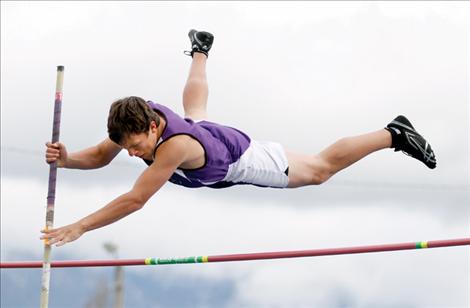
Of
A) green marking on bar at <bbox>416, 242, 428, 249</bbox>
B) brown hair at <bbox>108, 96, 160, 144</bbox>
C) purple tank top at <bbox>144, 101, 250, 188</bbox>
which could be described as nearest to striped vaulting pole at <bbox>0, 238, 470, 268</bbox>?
green marking on bar at <bbox>416, 242, 428, 249</bbox>

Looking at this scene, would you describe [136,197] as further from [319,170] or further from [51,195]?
[319,170]

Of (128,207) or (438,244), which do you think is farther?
(438,244)

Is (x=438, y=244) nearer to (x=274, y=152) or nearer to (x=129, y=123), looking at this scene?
(x=274, y=152)

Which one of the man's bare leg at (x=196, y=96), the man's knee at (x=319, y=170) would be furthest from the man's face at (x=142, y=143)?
the man's knee at (x=319, y=170)

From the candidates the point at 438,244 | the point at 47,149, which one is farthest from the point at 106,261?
the point at 438,244

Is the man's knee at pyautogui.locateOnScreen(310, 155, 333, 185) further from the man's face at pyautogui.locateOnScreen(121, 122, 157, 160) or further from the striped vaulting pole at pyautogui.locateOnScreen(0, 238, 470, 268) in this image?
the man's face at pyautogui.locateOnScreen(121, 122, 157, 160)

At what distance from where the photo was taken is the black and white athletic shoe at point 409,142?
616 centimetres

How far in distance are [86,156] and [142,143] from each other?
3.24ft

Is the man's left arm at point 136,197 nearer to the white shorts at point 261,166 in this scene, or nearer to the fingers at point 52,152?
the white shorts at point 261,166

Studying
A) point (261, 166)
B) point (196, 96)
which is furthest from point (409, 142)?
point (196, 96)

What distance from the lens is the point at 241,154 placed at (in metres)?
5.82

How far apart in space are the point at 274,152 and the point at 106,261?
2.14 meters

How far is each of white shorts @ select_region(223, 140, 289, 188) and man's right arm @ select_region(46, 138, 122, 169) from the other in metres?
0.80

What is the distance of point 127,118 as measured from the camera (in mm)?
5242
